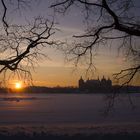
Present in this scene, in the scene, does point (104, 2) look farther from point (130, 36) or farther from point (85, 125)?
point (85, 125)

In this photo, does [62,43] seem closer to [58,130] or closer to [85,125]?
[58,130]

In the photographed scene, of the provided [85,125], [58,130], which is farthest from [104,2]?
[85,125]

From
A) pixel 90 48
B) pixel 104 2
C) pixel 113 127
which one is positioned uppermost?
pixel 104 2

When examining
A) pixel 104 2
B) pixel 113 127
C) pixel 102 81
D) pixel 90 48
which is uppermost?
pixel 104 2

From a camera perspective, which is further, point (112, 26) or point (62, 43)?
point (62, 43)

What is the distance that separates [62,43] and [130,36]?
3828 mm

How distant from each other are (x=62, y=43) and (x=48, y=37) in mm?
656

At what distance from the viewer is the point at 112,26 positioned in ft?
34.7

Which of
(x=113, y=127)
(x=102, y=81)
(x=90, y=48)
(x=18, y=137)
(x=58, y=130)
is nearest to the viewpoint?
(x=90, y=48)

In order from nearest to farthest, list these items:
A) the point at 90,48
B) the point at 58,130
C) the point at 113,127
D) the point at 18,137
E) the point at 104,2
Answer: the point at 104,2
the point at 90,48
the point at 18,137
the point at 58,130
the point at 113,127

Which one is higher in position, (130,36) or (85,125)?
(130,36)

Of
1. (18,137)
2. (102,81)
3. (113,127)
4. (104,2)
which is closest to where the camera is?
(104,2)

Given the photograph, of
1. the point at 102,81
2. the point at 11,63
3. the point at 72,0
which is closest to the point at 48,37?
the point at 11,63

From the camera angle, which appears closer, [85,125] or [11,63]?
[11,63]
